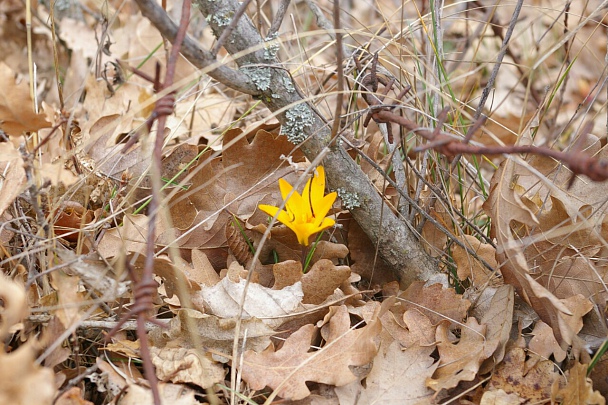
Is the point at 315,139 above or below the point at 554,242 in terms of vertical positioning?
above

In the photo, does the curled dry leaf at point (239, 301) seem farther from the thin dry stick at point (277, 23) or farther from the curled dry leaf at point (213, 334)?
the thin dry stick at point (277, 23)

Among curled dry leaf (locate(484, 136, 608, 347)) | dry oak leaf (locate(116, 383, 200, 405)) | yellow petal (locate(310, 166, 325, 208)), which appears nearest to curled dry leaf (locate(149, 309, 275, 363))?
dry oak leaf (locate(116, 383, 200, 405))

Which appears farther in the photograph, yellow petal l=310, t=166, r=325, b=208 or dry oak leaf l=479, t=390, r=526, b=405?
yellow petal l=310, t=166, r=325, b=208

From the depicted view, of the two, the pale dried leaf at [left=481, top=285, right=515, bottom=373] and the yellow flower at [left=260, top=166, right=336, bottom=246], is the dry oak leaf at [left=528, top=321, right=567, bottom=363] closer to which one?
the pale dried leaf at [left=481, top=285, right=515, bottom=373]

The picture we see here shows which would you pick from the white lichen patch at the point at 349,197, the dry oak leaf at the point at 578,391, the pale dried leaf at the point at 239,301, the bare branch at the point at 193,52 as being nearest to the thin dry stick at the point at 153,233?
the bare branch at the point at 193,52

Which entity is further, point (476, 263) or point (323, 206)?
point (476, 263)

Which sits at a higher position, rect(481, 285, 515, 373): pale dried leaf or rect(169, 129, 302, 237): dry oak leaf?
rect(169, 129, 302, 237): dry oak leaf

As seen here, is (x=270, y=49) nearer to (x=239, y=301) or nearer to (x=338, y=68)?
(x=338, y=68)

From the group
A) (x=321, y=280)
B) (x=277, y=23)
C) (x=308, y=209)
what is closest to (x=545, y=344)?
(x=321, y=280)
